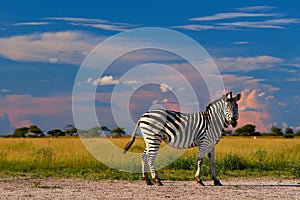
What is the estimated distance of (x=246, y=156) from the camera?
2025 centimetres

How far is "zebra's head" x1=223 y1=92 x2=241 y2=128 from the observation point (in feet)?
45.4

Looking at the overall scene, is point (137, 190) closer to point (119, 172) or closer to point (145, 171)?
point (145, 171)

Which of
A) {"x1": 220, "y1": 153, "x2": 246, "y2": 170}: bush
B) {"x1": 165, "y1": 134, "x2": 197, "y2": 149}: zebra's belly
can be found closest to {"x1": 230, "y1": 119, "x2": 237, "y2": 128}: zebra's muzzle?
{"x1": 165, "y1": 134, "x2": 197, "y2": 149}: zebra's belly

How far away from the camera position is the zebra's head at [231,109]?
45.4 ft

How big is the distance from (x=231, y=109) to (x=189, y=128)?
132 centimetres

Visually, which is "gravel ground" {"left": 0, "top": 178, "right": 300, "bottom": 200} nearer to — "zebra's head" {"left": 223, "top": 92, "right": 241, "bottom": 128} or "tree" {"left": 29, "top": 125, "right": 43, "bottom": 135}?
"zebra's head" {"left": 223, "top": 92, "right": 241, "bottom": 128}

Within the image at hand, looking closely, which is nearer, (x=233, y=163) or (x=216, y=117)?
(x=216, y=117)

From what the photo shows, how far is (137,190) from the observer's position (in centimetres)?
1215

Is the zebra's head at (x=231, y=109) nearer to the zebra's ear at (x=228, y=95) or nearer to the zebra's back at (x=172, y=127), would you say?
the zebra's ear at (x=228, y=95)

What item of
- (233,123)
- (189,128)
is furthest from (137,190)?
(233,123)

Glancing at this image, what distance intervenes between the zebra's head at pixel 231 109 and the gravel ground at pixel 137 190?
1.83 meters

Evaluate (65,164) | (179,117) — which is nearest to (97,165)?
(65,164)

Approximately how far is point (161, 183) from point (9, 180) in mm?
4630

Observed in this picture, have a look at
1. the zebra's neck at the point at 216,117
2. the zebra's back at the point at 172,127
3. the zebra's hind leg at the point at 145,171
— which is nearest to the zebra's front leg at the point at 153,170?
the zebra's hind leg at the point at 145,171
